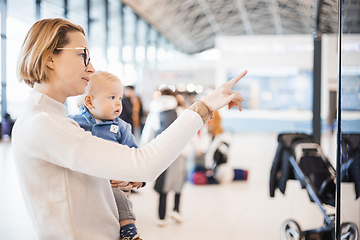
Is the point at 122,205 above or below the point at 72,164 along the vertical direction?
below

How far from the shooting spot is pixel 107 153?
96 centimetres

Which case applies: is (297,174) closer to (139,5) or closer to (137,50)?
(139,5)

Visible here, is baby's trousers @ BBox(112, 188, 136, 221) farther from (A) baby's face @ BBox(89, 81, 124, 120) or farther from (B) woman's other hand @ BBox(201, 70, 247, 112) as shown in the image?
(B) woman's other hand @ BBox(201, 70, 247, 112)

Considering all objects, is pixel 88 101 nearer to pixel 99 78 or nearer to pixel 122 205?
pixel 99 78

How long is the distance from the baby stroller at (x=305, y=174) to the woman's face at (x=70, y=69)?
2.73 metres

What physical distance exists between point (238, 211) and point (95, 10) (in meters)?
11.9

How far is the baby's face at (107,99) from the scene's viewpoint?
1.47m

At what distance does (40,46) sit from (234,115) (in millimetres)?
15918

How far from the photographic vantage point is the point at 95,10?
14.6 meters

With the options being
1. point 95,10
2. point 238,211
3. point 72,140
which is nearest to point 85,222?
point 72,140

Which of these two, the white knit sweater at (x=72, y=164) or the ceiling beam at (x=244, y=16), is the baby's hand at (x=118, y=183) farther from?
the ceiling beam at (x=244, y=16)

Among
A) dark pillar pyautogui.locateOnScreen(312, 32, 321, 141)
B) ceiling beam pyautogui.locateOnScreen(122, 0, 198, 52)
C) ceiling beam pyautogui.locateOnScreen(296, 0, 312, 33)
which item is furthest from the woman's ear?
ceiling beam pyautogui.locateOnScreen(296, 0, 312, 33)

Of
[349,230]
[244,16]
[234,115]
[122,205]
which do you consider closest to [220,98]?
[122,205]

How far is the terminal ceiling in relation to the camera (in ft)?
71.9
